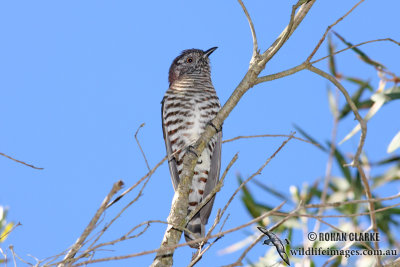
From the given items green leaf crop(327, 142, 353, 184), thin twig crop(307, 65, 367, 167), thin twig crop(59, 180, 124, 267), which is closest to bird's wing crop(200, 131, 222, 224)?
green leaf crop(327, 142, 353, 184)

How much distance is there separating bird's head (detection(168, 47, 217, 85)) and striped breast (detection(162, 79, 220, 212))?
0.91 m

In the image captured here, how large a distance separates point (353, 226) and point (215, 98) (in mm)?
2685

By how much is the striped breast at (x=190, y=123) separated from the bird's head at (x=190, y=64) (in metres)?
0.91

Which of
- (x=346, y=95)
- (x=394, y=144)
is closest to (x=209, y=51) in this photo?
(x=394, y=144)

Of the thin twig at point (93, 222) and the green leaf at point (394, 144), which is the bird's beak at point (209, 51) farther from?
the thin twig at point (93, 222)

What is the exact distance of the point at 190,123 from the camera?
6289 mm

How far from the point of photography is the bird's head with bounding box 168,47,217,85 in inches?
297

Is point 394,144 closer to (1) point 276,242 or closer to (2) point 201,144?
(1) point 276,242

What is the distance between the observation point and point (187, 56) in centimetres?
769

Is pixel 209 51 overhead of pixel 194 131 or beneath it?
overhead

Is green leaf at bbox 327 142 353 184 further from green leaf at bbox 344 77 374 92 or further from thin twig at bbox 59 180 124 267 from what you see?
thin twig at bbox 59 180 124 267

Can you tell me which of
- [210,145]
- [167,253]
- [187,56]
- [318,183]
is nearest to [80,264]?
[167,253]

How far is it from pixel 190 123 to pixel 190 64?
1.57 m

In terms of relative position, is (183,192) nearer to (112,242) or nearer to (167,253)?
(167,253)
